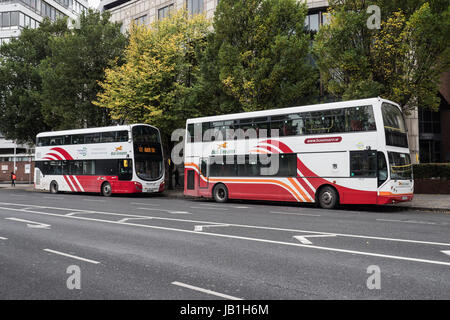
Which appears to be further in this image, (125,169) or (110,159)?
(110,159)

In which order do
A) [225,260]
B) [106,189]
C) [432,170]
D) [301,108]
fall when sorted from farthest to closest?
[106,189] < [432,170] < [301,108] < [225,260]

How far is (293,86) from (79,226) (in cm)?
1347

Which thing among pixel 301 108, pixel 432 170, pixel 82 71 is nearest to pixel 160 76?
pixel 82 71

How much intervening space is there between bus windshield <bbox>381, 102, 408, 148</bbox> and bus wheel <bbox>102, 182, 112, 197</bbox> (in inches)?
651

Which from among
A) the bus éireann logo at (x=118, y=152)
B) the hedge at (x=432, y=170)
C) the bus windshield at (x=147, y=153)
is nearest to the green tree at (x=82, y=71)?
the bus éireann logo at (x=118, y=152)

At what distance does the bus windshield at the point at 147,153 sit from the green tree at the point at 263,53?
5.19m

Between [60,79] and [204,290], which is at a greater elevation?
[60,79]

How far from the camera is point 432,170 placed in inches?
827

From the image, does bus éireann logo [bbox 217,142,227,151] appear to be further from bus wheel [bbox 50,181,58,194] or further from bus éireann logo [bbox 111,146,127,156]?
bus wheel [bbox 50,181,58,194]

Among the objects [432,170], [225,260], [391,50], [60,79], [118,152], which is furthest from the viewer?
[60,79]

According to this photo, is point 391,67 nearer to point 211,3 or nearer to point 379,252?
point 379,252

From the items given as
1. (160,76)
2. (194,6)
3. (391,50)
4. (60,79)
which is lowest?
(391,50)

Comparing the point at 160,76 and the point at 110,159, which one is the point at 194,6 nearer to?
the point at 160,76

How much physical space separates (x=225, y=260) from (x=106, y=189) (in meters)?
19.4
